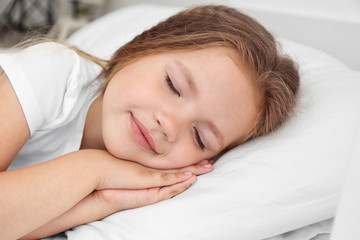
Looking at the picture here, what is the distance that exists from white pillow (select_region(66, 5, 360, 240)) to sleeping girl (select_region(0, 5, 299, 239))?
5cm

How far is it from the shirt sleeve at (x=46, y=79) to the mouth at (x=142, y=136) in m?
0.20

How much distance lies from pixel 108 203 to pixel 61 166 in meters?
0.12

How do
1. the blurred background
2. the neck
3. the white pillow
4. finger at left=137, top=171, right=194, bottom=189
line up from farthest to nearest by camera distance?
the blurred background
the neck
finger at left=137, top=171, right=194, bottom=189
the white pillow

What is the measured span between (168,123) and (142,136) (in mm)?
67

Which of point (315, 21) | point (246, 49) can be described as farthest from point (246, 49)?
point (315, 21)

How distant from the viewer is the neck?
3.34 ft

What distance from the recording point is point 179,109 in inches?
32.6

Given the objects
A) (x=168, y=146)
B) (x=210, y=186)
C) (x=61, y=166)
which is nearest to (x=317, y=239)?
(x=210, y=186)

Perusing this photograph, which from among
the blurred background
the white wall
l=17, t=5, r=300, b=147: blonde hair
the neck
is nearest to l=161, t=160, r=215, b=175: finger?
l=17, t=5, r=300, b=147: blonde hair

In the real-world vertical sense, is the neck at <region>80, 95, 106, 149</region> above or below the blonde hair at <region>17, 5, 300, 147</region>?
below

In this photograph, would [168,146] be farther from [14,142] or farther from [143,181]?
[14,142]

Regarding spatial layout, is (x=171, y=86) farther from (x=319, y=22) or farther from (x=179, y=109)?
(x=319, y=22)

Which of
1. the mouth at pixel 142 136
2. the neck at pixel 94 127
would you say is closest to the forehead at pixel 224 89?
the mouth at pixel 142 136

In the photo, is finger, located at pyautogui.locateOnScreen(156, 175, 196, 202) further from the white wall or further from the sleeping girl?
the white wall
